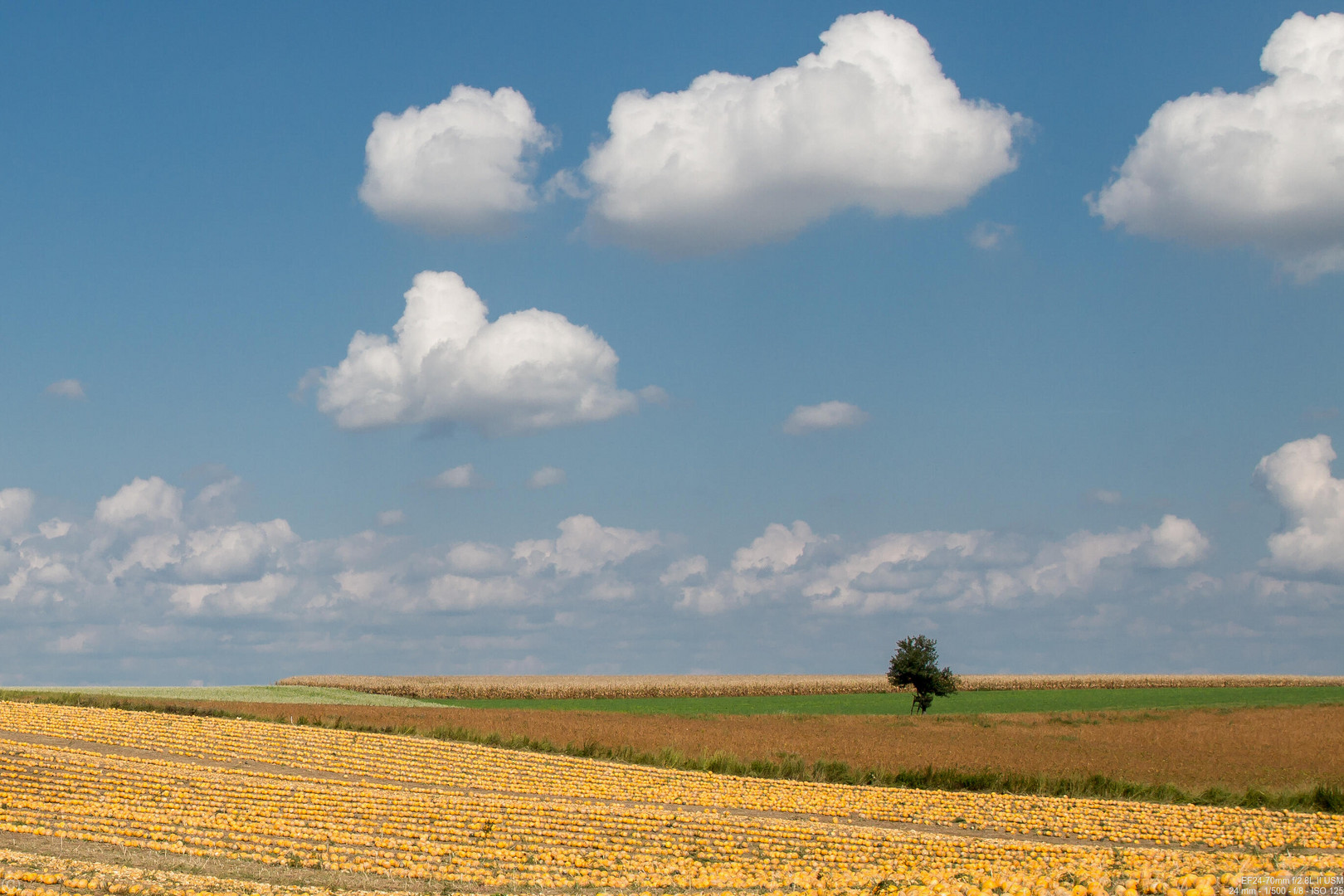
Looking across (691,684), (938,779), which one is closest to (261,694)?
(691,684)

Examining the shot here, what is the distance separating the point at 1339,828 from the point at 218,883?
27.8 meters

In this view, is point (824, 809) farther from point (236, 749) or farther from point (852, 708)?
point (852, 708)

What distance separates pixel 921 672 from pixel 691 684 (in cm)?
4015

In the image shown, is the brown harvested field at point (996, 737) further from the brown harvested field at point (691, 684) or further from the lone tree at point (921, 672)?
the brown harvested field at point (691, 684)

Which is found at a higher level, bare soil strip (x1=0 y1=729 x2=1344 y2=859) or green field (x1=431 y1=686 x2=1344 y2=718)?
bare soil strip (x1=0 y1=729 x2=1344 y2=859)

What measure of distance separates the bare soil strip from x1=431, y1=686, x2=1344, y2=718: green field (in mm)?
35920

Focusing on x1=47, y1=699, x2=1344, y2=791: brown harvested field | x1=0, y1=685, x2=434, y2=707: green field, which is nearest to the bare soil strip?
x1=47, y1=699, x2=1344, y2=791: brown harvested field

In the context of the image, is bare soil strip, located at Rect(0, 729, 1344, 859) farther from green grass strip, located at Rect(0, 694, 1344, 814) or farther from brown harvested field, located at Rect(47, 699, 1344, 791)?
brown harvested field, located at Rect(47, 699, 1344, 791)

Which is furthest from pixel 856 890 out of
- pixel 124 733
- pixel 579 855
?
pixel 124 733

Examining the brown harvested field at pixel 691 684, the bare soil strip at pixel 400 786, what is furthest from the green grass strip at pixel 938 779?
the brown harvested field at pixel 691 684

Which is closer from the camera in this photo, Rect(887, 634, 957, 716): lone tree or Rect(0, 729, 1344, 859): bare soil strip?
Rect(0, 729, 1344, 859): bare soil strip

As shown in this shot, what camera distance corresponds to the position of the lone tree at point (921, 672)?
65812 millimetres

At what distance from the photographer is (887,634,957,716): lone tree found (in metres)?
65.8

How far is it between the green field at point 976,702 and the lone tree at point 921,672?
7.42 ft
